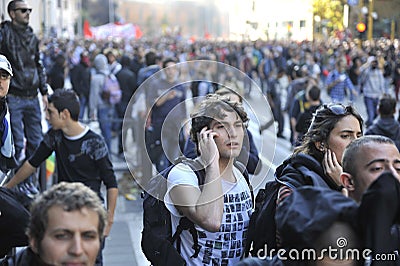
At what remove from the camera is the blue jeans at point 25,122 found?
799cm

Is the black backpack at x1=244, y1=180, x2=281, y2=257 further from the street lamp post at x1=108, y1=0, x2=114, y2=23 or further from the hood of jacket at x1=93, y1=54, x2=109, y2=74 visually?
the street lamp post at x1=108, y1=0, x2=114, y2=23

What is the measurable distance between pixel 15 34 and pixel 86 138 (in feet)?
8.32

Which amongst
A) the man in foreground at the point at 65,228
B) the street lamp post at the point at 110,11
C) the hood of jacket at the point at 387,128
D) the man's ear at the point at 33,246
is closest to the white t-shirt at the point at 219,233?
the man in foreground at the point at 65,228

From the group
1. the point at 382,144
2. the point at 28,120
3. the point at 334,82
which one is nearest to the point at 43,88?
the point at 28,120

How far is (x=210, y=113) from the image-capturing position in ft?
14.0

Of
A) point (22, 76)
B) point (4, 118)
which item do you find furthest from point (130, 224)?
point (4, 118)

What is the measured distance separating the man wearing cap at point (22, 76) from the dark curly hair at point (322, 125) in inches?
169

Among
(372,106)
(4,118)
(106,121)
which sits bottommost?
(372,106)

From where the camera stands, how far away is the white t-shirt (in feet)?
13.1

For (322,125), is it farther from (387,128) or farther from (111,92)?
(111,92)

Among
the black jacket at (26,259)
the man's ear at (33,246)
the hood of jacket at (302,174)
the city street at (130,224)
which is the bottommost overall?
the city street at (130,224)

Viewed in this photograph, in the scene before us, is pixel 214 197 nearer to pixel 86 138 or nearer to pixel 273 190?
pixel 273 190

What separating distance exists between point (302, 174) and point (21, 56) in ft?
16.8

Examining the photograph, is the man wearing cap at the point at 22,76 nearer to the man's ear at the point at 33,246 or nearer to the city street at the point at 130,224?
the city street at the point at 130,224
